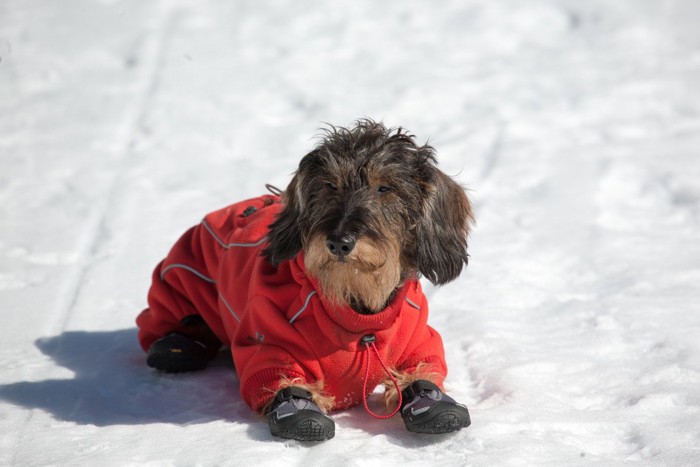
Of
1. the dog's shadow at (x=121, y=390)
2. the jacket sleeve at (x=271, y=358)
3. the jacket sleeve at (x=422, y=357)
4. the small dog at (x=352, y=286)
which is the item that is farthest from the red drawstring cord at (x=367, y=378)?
Result: the dog's shadow at (x=121, y=390)

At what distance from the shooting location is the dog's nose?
3.29m

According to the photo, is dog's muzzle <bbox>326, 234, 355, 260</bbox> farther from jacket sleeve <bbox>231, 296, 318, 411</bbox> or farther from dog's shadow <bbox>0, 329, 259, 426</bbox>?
dog's shadow <bbox>0, 329, 259, 426</bbox>

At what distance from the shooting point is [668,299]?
5062 mm

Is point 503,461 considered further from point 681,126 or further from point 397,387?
point 681,126

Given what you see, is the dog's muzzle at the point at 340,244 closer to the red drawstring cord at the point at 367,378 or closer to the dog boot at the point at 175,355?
the red drawstring cord at the point at 367,378

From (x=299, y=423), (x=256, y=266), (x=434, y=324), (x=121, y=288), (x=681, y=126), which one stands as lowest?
(x=681, y=126)

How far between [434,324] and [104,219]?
116 inches

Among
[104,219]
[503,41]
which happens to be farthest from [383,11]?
[104,219]

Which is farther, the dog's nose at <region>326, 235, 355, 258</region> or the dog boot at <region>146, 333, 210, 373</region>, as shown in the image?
the dog boot at <region>146, 333, 210, 373</region>

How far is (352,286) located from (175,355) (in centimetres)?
127

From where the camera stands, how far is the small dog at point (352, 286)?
11.2 ft

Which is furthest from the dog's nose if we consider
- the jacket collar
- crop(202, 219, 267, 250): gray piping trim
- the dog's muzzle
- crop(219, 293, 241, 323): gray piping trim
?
crop(219, 293, 241, 323): gray piping trim

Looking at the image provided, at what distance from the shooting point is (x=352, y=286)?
3486mm

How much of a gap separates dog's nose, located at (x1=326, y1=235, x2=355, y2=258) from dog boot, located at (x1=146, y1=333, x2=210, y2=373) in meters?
1.37
